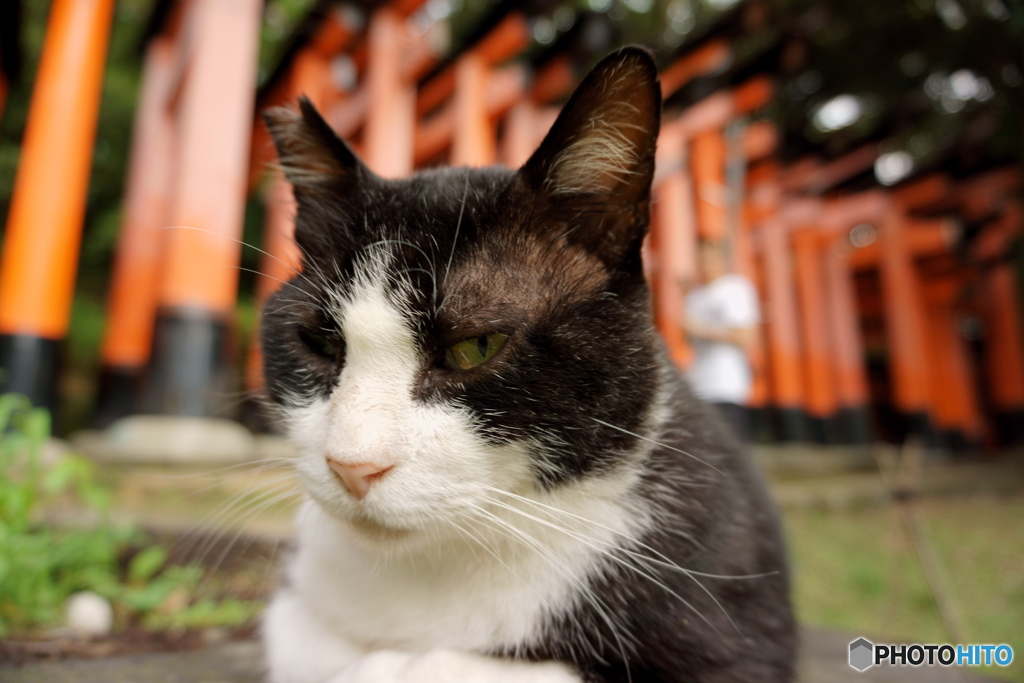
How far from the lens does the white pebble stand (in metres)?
1.68

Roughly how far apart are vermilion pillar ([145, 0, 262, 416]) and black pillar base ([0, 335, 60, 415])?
53 cm

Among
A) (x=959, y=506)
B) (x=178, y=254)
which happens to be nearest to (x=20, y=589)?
(x=178, y=254)

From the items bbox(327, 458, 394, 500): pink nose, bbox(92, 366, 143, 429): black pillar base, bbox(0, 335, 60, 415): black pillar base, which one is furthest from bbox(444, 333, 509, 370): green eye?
bbox(92, 366, 143, 429): black pillar base

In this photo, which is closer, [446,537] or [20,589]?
[446,537]

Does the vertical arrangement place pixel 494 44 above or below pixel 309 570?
above

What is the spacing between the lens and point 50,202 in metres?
3.58

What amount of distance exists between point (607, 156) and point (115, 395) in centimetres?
551

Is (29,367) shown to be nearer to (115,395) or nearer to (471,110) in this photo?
(115,395)

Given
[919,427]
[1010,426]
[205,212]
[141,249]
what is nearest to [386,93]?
[205,212]

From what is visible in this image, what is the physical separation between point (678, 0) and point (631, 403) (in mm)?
8864

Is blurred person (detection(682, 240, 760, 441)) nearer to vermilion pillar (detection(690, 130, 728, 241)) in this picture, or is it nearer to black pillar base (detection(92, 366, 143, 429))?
vermilion pillar (detection(690, 130, 728, 241))

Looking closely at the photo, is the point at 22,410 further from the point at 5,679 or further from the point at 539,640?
the point at 539,640

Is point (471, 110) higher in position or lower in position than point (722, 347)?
higher

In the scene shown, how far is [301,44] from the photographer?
511 centimetres
